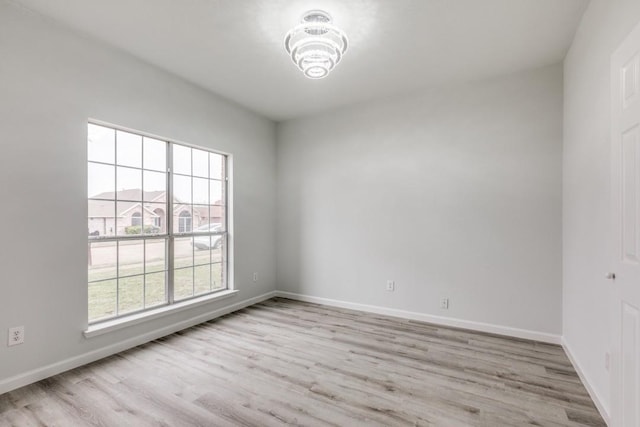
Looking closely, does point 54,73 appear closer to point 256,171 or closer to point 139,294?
point 139,294

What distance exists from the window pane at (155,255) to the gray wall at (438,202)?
6.05 feet

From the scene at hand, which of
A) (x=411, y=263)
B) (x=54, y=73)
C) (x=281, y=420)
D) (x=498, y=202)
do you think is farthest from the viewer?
(x=411, y=263)

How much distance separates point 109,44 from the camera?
2719 millimetres

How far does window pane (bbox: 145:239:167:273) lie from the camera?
10.4 ft

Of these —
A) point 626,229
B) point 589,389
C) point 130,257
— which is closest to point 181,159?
point 130,257

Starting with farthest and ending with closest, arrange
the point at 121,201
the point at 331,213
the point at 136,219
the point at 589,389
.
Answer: the point at 331,213, the point at 136,219, the point at 121,201, the point at 589,389

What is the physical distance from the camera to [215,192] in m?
3.98

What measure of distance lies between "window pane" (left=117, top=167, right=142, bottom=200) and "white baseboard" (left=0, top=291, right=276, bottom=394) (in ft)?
4.51

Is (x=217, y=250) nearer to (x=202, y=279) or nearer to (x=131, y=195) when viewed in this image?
(x=202, y=279)

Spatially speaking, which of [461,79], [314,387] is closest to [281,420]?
[314,387]

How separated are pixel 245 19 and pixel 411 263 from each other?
9.98 feet

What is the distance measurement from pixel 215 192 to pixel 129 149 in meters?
1.16

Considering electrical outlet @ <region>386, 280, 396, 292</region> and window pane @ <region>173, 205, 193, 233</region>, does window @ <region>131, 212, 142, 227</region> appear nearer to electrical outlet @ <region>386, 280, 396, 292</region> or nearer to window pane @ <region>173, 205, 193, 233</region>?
window pane @ <region>173, 205, 193, 233</region>

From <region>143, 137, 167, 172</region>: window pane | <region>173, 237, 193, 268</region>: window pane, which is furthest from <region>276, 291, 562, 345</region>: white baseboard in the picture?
<region>143, 137, 167, 172</region>: window pane
